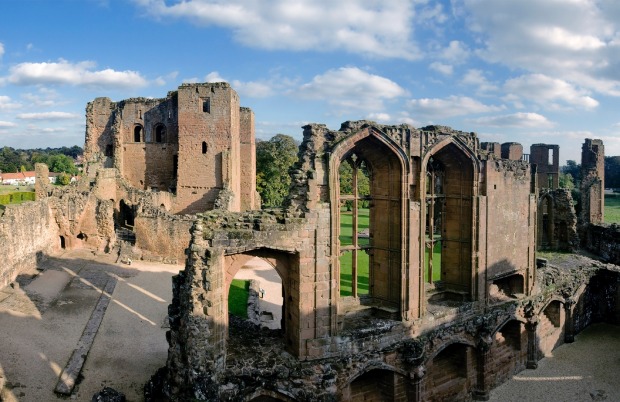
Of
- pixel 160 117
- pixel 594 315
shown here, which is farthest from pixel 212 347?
pixel 160 117

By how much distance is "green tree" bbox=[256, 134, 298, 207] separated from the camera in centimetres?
3975

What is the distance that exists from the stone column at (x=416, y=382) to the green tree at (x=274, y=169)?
29.4 metres

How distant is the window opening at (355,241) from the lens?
10.8 m

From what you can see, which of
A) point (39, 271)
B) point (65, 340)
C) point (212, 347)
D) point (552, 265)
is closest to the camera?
point (212, 347)

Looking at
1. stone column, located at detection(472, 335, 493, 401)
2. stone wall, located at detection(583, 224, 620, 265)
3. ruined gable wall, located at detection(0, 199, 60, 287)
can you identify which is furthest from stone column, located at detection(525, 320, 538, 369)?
ruined gable wall, located at detection(0, 199, 60, 287)

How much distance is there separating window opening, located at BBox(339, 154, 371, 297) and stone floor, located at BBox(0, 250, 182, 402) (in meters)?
6.08

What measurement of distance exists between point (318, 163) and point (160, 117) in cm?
2387

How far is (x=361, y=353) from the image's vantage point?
389 inches

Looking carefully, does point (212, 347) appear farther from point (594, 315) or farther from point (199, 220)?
point (594, 315)

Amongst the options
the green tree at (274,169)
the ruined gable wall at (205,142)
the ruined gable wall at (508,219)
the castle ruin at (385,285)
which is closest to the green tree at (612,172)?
the green tree at (274,169)

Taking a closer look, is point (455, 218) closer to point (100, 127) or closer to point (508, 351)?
point (508, 351)

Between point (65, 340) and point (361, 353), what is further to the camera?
point (65, 340)

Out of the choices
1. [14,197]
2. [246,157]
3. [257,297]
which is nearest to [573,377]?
[257,297]

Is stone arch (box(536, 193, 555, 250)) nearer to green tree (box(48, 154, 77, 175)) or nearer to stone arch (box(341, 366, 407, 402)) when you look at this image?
stone arch (box(341, 366, 407, 402))
